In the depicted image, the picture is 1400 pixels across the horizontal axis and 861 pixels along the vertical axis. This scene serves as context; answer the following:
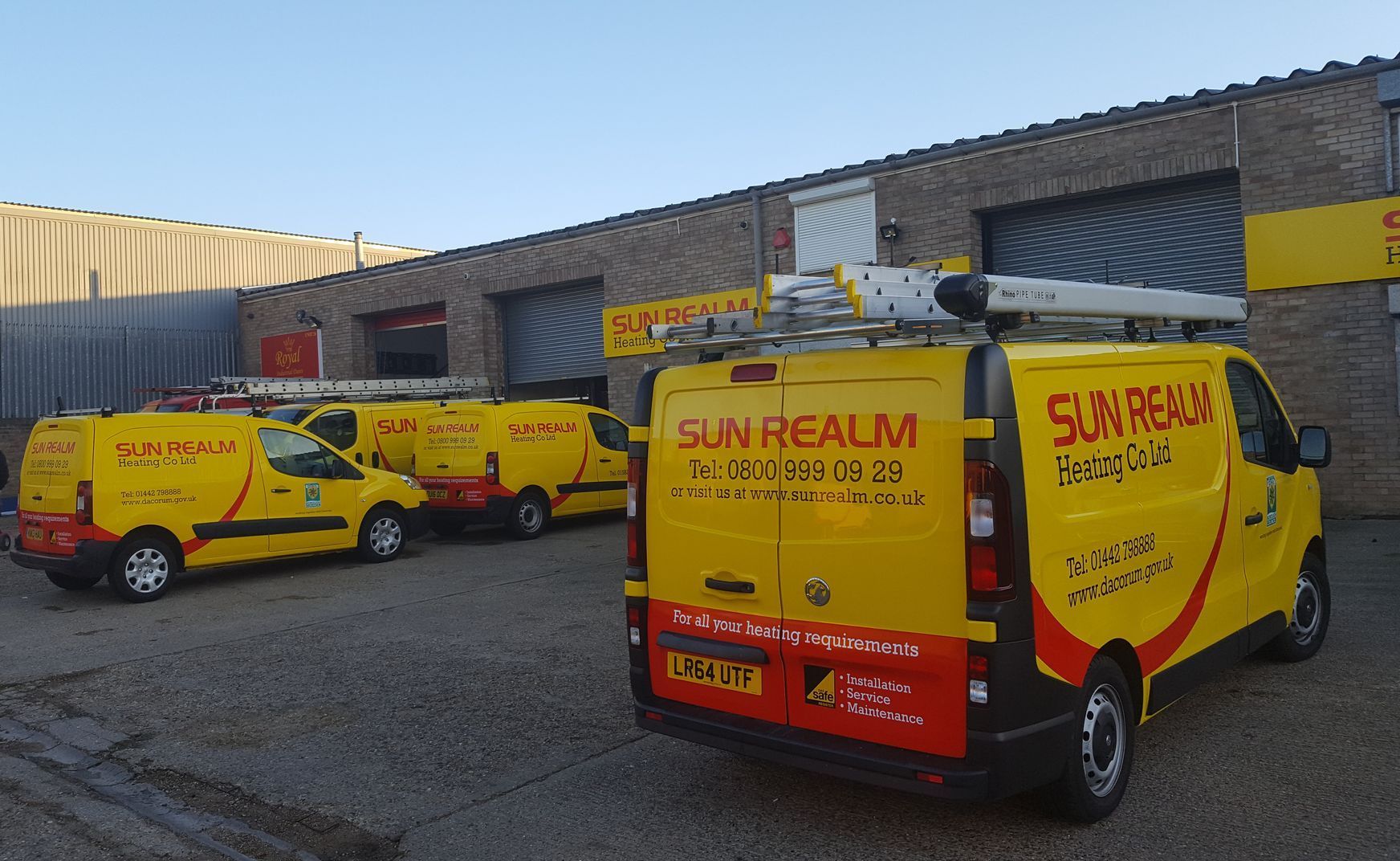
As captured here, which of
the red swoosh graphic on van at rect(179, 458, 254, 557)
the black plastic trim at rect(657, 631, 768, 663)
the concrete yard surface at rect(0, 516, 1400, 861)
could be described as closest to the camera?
→ the concrete yard surface at rect(0, 516, 1400, 861)

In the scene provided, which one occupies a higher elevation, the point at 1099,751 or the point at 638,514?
the point at 638,514

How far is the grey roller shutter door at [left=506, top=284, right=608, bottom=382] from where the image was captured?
2041 cm

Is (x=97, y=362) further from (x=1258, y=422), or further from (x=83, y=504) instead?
(x=1258, y=422)

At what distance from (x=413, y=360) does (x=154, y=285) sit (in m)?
6.69

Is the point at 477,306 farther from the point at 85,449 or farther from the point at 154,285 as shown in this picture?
the point at 85,449

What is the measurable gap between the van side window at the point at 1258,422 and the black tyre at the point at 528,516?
9.57m

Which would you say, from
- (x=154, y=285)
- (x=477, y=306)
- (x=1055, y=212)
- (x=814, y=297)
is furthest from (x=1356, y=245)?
(x=154, y=285)

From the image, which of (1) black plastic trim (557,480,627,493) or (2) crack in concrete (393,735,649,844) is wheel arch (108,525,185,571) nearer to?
(1) black plastic trim (557,480,627,493)

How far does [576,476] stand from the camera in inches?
577

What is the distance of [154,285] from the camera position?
85.4 ft

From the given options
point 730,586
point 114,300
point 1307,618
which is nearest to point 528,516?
point 1307,618

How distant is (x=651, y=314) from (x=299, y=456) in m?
8.26

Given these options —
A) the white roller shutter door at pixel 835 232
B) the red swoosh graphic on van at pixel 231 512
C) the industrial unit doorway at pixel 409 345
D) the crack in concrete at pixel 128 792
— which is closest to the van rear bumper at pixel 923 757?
the crack in concrete at pixel 128 792

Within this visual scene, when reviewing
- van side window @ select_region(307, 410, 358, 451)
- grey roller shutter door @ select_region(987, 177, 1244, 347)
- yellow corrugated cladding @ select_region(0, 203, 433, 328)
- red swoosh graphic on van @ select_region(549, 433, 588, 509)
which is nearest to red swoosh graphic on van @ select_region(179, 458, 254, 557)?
van side window @ select_region(307, 410, 358, 451)
